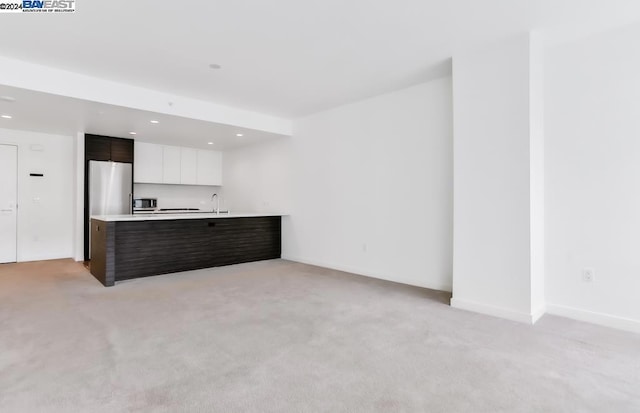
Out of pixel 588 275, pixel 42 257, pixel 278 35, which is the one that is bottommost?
pixel 42 257

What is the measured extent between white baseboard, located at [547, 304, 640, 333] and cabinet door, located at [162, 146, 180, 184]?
710cm

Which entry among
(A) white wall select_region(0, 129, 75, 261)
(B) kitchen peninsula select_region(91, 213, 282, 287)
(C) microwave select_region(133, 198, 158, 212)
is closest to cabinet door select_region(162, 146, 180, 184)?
(C) microwave select_region(133, 198, 158, 212)

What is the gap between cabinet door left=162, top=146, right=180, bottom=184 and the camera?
7.43 m

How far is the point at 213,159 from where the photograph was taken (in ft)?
27.0

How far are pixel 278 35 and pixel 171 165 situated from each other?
5262 mm

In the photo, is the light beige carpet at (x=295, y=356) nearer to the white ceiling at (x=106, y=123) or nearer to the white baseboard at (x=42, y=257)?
the white ceiling at (x=106, y=123)

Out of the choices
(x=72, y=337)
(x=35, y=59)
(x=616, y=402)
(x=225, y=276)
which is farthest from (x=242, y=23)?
(x=616, y=402)

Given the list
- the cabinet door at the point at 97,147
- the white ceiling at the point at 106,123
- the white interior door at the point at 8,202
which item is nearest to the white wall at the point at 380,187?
the white ceiling at the point at 106,123

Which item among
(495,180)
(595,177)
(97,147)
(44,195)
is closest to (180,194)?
(97,147)

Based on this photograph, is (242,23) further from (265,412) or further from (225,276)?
(225,276)

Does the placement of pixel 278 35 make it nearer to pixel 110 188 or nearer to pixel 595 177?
pixel 595 177

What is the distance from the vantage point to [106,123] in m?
5.43

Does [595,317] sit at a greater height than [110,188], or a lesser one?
lesser

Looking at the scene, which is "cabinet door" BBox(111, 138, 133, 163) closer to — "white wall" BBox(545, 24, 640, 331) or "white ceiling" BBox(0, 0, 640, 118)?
"white ceiling" BBox(0, 0, 640, 118)
